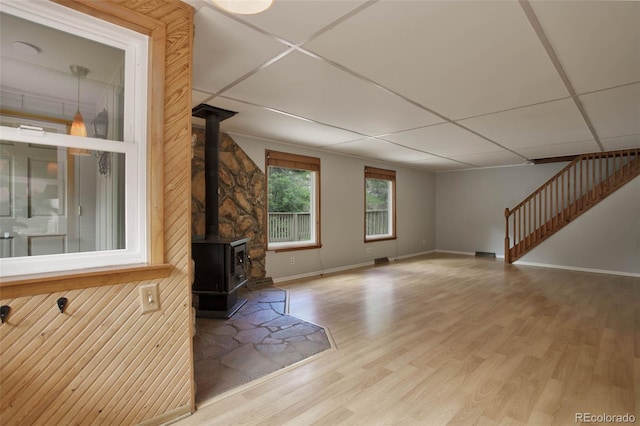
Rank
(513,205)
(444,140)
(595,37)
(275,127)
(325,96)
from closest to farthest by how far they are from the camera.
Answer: (595,37) < (325,96) < (275,127) < (444,140) < (513,205)

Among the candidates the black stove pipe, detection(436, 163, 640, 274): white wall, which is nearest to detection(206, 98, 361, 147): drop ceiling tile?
the black stove pipe

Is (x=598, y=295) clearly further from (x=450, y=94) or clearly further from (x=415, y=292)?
(x=450, y=94)

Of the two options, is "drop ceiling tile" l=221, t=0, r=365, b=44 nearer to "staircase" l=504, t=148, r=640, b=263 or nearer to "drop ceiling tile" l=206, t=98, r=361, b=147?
"drop ceiling tile" l=206, t=98, r=361, b=147

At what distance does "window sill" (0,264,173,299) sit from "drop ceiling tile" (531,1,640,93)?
2.44 m

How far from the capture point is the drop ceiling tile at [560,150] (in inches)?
191

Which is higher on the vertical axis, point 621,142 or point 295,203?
point 621,142

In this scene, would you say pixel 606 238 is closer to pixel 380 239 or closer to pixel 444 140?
pixel 444 140

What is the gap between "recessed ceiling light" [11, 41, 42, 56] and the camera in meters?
1.46

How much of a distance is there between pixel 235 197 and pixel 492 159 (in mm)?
5241

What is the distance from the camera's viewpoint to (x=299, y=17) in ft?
5.65

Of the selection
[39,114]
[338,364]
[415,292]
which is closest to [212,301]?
[338,364]

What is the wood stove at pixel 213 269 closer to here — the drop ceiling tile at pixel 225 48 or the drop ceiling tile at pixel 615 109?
the drop ceiling tile at pixel 225 48

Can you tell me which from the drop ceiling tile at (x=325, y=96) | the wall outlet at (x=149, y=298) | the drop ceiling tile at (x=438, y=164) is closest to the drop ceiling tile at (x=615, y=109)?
the drop ceiling tile at (x=325, y=96)

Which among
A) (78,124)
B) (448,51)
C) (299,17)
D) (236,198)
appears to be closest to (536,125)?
(448,51)
